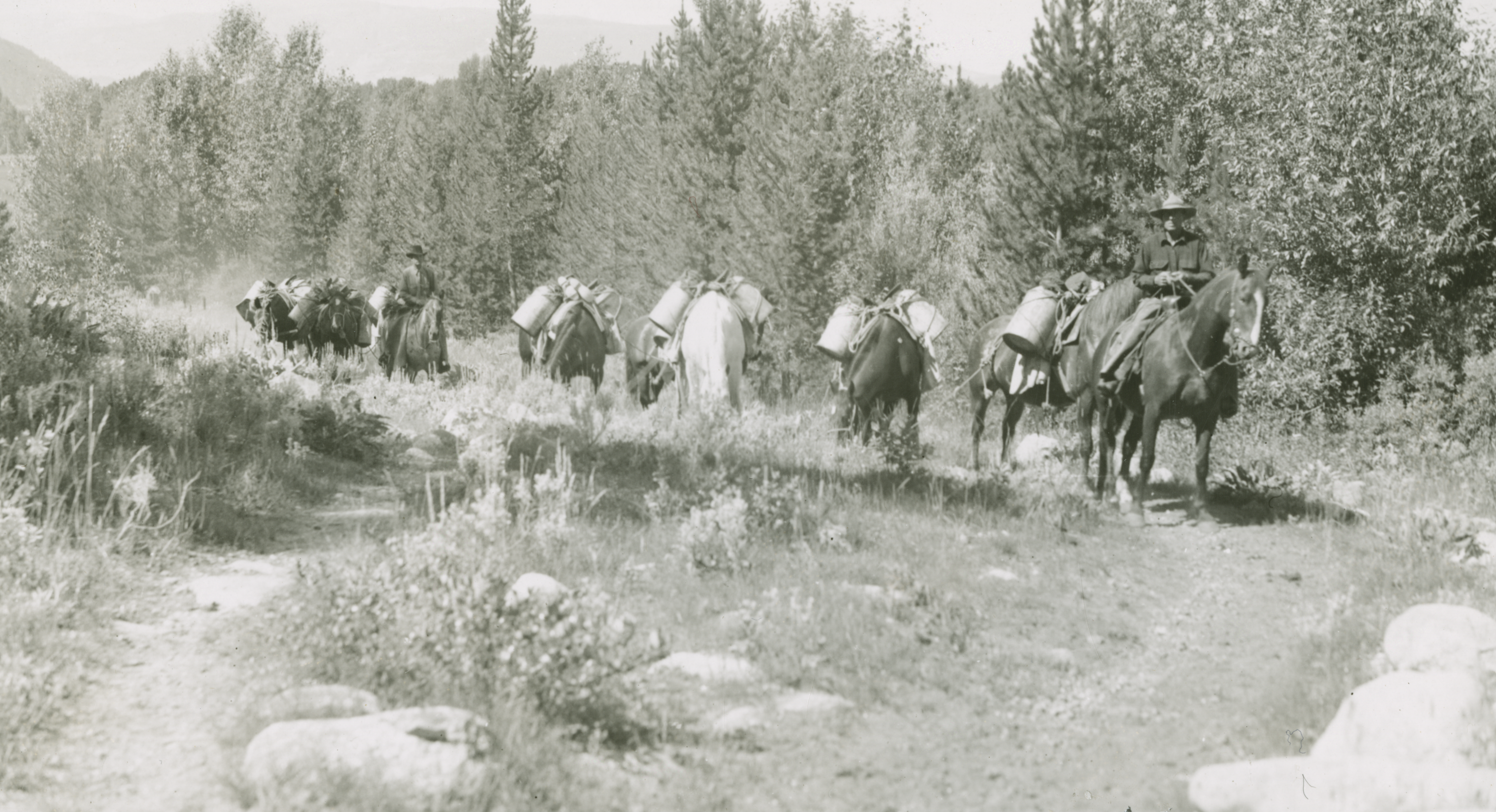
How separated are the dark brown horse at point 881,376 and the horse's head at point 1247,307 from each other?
3523 millimetres

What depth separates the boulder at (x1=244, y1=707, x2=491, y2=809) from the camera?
4.00 m

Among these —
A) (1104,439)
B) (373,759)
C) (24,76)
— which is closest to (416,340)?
(1104,439)

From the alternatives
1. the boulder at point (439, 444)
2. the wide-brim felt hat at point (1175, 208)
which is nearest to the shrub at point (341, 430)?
the boulder at point (439, 444)

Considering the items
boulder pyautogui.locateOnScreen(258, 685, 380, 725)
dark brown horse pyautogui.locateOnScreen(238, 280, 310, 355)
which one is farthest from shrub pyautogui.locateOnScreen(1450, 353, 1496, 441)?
dark brown horse pyautogui.locateOnScreen(238, 280, 310, 355)

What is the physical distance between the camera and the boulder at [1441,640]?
5441 millimetres

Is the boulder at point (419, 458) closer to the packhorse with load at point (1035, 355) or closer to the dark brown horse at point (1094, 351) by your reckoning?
the packhorse with load at point (1035, 355)

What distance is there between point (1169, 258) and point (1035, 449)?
3722 mm

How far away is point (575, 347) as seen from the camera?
685 inches

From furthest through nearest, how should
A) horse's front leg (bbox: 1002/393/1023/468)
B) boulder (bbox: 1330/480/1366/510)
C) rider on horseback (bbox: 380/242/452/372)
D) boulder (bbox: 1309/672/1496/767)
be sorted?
rider on horseback (bbox: 380/242/452/372) → horse's front leg (bbox: 1002/393/1023/468) → boulder (bbox: 1330/480/1366/510) → boulder (bbox: 1309/672/1496/767)

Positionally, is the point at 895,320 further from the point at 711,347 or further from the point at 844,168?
the point at 844,168

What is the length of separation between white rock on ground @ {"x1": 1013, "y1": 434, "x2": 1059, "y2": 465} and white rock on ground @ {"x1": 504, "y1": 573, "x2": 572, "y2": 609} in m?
8.29

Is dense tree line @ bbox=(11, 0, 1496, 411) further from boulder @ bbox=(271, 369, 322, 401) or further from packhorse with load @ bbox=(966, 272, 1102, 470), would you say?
boulder @ bbox=(271, 369, 322, 401)

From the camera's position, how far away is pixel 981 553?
867cm

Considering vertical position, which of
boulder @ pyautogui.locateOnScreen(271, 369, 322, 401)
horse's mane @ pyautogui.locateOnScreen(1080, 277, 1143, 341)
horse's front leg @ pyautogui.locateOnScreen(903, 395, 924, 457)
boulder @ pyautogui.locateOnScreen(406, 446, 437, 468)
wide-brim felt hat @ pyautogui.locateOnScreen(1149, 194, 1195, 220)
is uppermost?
wide-brim felt hat @ pyautogui.locateOnScreen(1149, 194, 1195, 220)
